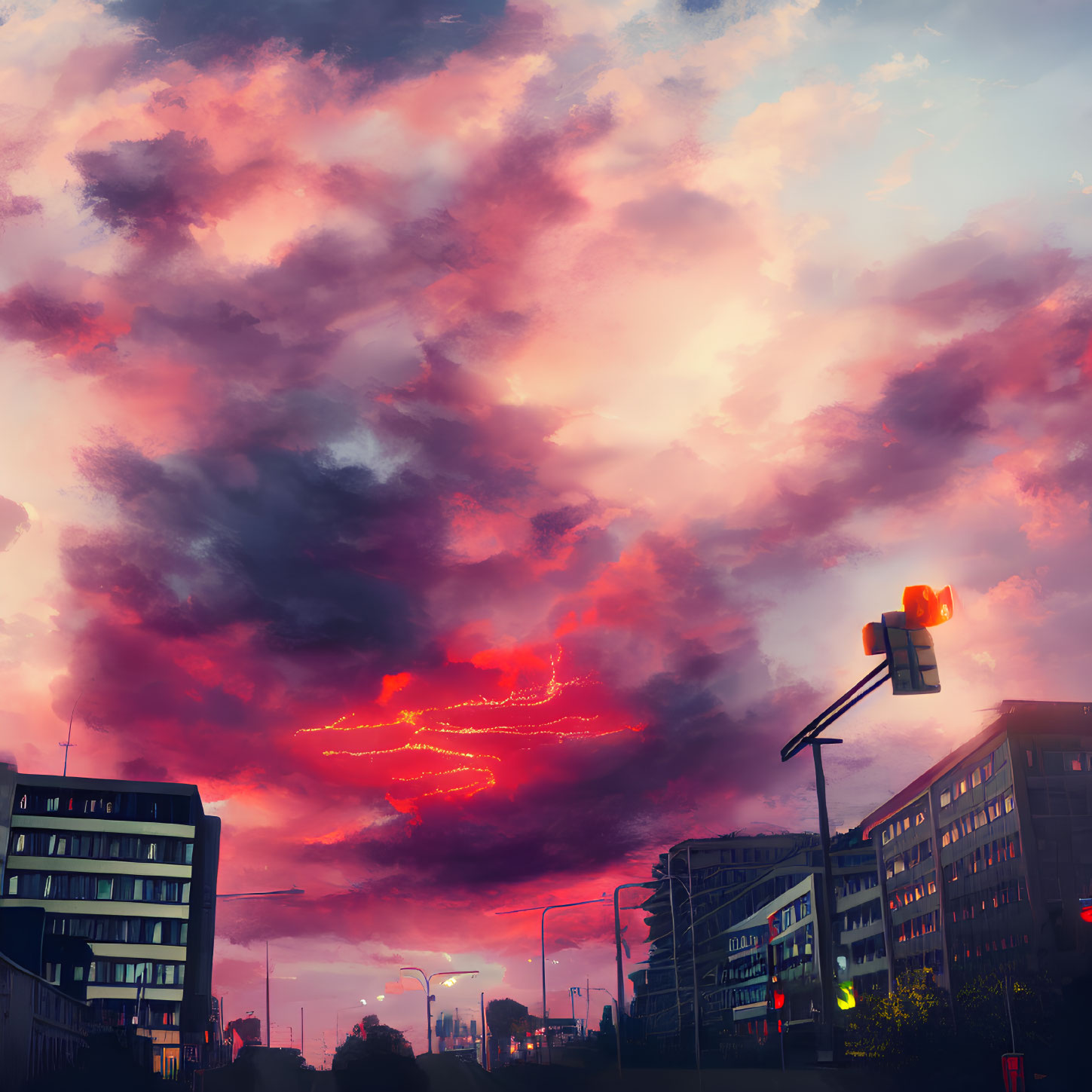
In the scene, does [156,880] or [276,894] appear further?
[156,880]

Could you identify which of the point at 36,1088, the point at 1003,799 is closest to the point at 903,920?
the point at 1003,799

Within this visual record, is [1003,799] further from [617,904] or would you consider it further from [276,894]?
[276,894]

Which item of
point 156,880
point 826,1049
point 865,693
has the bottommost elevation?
point 826,1049

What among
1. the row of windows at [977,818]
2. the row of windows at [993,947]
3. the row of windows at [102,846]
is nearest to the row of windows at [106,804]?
the row of windows at [102,846]

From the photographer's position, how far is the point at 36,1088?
42.6 meters

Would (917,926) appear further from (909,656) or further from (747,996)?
(909,656)

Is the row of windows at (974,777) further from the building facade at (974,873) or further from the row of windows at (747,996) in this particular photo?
the row of windows at (747,996)

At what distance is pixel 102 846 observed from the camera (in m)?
142

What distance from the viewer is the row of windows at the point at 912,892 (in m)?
119

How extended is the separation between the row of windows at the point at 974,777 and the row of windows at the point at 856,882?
90.4 ft

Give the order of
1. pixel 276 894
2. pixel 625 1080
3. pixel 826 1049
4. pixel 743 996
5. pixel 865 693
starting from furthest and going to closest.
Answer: pixel 743 996 → pixel 625 1080 → pixel 276 894 → pixel 826 1049 → pixel 865 693

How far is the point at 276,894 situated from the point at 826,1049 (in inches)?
1533

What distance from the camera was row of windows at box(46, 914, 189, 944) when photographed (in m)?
136

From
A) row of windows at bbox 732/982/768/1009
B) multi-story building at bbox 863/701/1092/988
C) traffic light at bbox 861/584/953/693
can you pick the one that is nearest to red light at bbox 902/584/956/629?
traffic light at bbox 861/584/953/693
